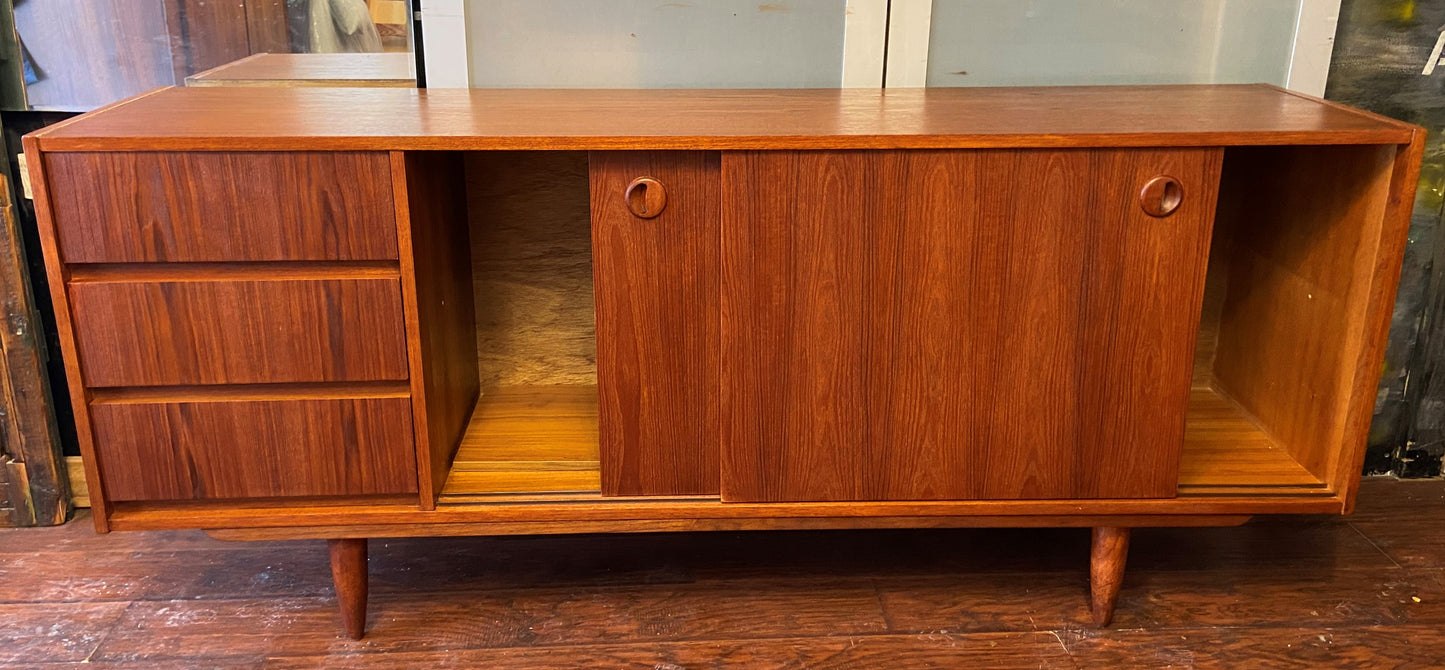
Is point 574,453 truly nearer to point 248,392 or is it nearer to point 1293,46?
point 248,392

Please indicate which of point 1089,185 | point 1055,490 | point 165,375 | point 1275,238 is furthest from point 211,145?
point 1275,238

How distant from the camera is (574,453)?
4.99 ft

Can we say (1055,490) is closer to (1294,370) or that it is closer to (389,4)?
(1294,370)

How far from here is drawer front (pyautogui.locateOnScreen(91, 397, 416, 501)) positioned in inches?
51.0

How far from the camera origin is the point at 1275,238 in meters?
1.55

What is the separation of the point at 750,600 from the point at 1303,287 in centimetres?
87

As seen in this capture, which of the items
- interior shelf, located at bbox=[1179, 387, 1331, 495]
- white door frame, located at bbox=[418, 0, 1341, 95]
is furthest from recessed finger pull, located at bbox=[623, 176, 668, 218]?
interior shelf, located at bbox=[1179, 387, 1331, 495]

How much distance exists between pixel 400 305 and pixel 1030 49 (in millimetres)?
993

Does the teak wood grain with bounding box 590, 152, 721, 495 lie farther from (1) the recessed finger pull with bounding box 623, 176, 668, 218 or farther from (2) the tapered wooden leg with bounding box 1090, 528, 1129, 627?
(2) the tapered wooden leg with bounding box 1090, 528, 1129, 627

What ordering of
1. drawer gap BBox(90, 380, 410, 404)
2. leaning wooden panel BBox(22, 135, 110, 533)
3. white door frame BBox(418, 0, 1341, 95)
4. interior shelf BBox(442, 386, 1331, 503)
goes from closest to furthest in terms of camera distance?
leaning wooden panel BBox(22, 135, 110, 533)
drawer gap BBox(90, 380, 410, 404)
interior shelf BBox(442, 386, 1331, 503)
white door frame BBox(418, 0, 1341, 95)

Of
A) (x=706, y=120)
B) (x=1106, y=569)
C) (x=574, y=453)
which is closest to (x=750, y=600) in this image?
(x=574, y=453)

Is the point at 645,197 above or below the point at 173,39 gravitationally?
below

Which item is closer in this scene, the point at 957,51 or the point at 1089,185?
the point at 1089,185

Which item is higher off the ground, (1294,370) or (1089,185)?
Answer: (1089,185)
